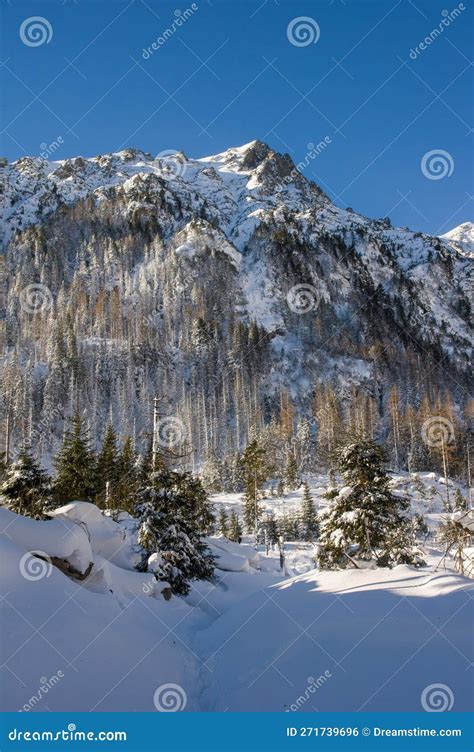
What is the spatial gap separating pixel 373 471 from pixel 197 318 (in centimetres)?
11535

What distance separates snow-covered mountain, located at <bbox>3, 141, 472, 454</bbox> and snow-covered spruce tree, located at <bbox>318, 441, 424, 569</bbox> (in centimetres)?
7540

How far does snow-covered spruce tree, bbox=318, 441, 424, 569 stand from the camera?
20.1 meters

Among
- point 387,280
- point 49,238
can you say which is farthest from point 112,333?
point 387,280

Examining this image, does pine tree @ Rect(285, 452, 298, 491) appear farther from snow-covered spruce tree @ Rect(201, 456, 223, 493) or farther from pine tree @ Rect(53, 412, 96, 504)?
pine tree @ Rect(53, 412, 96, 504)

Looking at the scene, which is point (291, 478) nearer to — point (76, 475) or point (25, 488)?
point (76, 475)

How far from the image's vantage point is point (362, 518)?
20.0 meters

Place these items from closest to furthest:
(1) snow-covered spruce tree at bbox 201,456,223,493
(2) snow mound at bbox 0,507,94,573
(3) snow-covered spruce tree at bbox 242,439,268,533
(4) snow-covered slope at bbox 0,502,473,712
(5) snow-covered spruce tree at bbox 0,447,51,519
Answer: (4) snow-covered slope at bbox 0,502,473,712 < (2) snow mound at bbox 0,507,94,573 < (5) snow-covered spruce tree at bbox 0,447,51,519 < (3) snow-covered spruce tree at bbox 242,439,268,533 < (1) snow-covered spruce tree at bbox 201,456,223,493

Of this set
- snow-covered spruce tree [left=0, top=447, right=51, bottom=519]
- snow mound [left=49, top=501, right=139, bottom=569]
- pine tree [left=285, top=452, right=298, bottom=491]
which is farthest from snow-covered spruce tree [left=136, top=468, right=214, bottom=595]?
pine tree [left=285, top=452, right=298, bottom=491]

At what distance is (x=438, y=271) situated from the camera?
180625 mm

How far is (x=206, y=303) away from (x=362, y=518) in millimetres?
127185

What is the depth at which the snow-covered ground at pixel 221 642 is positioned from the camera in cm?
764

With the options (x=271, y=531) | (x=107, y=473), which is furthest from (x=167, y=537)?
(x=271, y=531)

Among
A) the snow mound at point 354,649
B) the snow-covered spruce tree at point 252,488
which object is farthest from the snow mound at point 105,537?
the snow-covered spruce tree at point 252,488

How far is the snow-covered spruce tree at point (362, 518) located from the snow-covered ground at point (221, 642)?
220 inches
